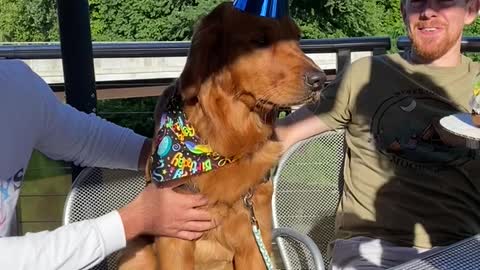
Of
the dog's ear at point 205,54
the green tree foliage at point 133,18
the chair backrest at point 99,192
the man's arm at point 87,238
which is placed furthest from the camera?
the green tree foliage at point 133,18

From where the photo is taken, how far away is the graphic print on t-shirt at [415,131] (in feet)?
8.44

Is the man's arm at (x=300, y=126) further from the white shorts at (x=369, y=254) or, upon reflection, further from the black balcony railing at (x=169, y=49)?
the black balcony railing at (x=169, y=49)

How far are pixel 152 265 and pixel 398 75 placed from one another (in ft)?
3.73

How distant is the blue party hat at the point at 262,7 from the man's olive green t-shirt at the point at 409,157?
0.54 m

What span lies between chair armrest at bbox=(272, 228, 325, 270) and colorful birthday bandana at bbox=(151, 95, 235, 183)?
0.49 meters

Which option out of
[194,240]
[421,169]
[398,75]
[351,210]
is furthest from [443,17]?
[194,240]

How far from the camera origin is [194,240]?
2242 mm

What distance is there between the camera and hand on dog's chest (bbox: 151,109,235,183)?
2.14m

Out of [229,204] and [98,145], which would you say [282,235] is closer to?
[229,204]

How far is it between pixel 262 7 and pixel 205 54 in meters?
0.23

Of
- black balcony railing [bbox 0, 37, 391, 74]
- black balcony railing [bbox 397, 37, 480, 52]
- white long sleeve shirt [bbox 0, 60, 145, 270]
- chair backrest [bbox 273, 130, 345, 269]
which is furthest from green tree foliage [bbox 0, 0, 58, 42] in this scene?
white long sleeve shirt [bbox 0, 60, 145, 270]

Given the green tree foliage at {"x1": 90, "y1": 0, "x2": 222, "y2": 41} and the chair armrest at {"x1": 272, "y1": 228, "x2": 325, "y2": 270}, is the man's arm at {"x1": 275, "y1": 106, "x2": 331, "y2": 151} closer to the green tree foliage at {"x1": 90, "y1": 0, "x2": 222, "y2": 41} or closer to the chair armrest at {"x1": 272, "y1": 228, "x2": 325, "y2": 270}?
the chair armrest at {"x1": 272, "y1": 228, "x2": 325, "y2": 270}

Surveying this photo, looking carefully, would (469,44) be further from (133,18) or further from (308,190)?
(133,18)

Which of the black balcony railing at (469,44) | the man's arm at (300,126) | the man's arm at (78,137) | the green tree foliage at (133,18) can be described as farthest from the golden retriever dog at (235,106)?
the green tree foliage at (133,18)
